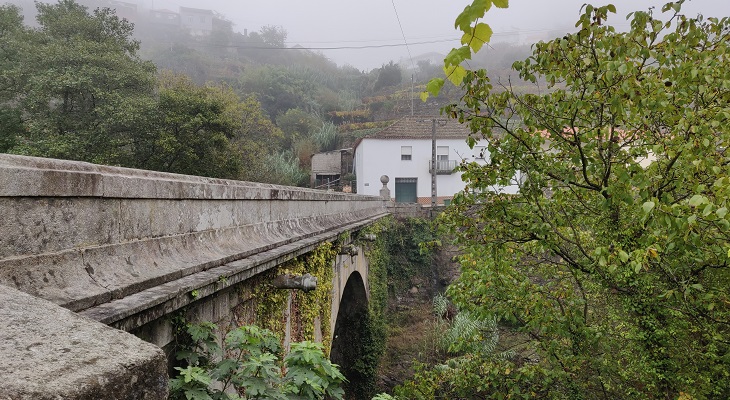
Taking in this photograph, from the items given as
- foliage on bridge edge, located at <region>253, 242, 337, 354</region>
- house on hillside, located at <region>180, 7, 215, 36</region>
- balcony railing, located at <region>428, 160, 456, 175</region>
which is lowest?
foliage on bridge edge, located at <region>253, 242, 337, 354</region>

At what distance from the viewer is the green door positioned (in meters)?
32.2

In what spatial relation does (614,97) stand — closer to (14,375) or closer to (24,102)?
(14,375)

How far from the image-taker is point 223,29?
100 m

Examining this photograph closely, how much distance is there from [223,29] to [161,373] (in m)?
110

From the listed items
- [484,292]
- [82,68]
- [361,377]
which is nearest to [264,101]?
[82,68]

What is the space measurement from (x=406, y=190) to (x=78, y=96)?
20.4 m

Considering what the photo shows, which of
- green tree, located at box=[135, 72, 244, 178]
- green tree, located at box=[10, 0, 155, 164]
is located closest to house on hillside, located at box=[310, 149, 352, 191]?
green tree, located at box=[135, 72, 244, 178]

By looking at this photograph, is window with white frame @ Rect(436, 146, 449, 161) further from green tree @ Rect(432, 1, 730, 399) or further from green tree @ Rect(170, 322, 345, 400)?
green tree @ Rect(170, 322, 345, 400)

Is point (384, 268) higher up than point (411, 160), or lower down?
lower down

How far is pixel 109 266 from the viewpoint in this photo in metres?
2.28

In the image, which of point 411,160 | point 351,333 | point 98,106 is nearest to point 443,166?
point 411,160

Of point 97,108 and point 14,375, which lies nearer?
point 14,375

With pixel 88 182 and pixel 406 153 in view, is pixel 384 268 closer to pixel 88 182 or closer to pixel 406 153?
pixel 88 182

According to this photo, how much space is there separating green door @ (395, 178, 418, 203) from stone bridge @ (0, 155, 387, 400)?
27.9 m
